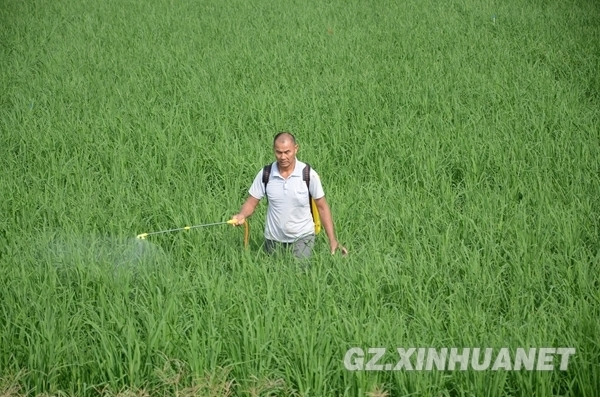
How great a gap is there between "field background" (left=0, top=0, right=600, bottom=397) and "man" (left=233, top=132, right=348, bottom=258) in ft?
0.47

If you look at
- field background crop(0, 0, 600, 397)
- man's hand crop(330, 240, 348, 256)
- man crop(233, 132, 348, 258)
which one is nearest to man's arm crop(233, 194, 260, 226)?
man crop(233, 132, 348, 258)

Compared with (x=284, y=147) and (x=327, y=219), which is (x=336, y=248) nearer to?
(x=327, y=219)

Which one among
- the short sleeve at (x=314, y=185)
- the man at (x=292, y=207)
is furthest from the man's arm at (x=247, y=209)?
the short sleeve at (x=314, y=185)

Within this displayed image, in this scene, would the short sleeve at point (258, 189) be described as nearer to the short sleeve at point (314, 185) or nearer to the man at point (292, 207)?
the man at point (292, 207)

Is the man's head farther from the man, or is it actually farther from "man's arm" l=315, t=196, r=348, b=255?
"man's arm" l=315, t=196, r=348, b=255

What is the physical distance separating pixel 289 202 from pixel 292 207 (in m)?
0.03

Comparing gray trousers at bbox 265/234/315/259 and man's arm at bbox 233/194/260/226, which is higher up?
man's arm at bbox 233/194/260/226

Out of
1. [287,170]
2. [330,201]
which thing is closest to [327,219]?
[287,170]

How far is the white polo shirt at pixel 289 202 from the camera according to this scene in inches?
177

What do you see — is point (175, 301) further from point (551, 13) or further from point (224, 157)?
point (551, 13)

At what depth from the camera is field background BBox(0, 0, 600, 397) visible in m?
3.53

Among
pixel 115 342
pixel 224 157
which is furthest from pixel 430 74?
pixel 115 342

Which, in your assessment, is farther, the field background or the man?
the man

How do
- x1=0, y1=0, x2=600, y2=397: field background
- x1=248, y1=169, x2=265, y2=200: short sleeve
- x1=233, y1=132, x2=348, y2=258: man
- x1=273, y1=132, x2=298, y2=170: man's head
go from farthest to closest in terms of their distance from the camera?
x1=248, y1=169, x2=265, y2=200: short sleeve → x1=233, y1=132, x2=348, y2=258: man → x1=273, y1=132, x2=298, y2=170: man's head → x1=0, y1=0, x2=600, y2=397: field background
